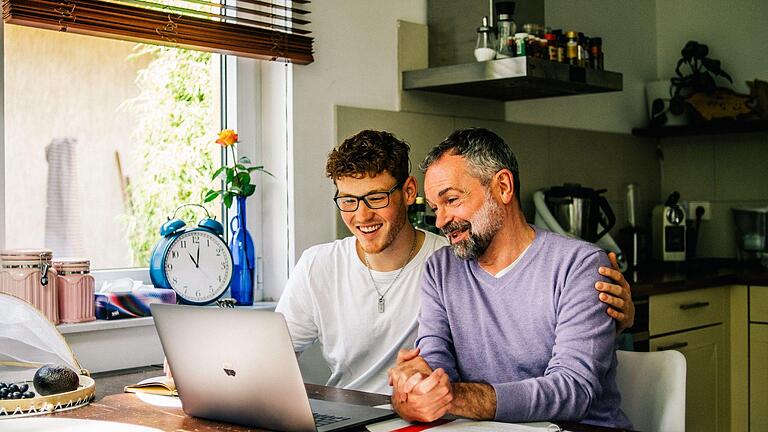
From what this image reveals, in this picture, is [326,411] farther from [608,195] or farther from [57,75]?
[608,195]

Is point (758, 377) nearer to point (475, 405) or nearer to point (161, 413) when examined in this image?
point (475, 405)

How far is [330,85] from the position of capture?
9.52 feet

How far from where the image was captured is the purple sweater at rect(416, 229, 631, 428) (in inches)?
67.6

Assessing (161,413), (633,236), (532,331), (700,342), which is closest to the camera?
(161,413)

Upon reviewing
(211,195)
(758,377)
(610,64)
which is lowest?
(758,377)

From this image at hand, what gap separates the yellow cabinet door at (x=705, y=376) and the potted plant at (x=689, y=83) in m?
1.16

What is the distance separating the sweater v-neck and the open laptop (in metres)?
0.40

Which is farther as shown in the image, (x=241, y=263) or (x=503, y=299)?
(x=241, y=263)

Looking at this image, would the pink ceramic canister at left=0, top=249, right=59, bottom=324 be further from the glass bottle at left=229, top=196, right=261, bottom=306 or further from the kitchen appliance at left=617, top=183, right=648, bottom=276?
the kitchen appliance at left=617, top=183, right=648, bottom=276

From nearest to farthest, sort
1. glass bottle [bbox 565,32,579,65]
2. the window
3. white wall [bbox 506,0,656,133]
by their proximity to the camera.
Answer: the window
glass bottle [bbox 565,32,579,65]
white wall [bbox 506,0,656,133]

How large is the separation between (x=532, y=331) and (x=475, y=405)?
29cm

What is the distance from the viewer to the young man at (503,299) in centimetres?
178

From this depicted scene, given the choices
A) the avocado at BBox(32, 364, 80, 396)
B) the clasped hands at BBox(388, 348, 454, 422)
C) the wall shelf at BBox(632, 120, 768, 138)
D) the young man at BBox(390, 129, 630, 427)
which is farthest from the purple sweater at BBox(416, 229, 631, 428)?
the wall shelf at BBox(632, 120, 768, 138)

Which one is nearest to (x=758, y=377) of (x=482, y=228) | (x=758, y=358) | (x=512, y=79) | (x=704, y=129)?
(x=758, y=358)
